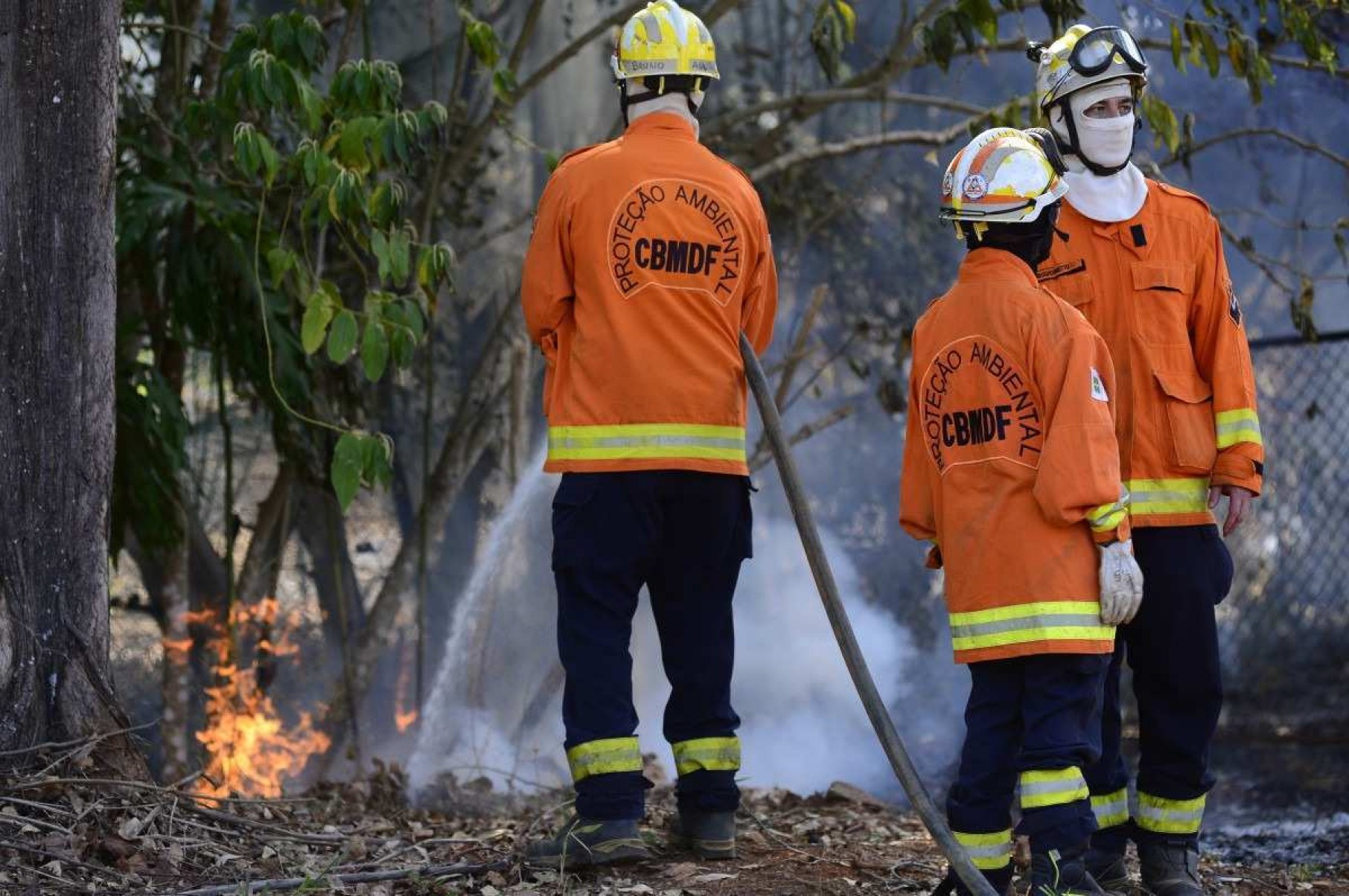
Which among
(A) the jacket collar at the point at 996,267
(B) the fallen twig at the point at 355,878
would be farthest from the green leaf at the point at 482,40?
(B) the fallen twig at the point at 355,878

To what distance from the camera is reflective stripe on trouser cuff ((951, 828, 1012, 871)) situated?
348 cm

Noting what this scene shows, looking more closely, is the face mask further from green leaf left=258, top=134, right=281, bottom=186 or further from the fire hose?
green leaf left=258, top=134, right=281, bottom=186

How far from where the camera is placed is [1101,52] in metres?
3.82

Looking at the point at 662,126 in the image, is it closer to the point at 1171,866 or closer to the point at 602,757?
the point at 602,757

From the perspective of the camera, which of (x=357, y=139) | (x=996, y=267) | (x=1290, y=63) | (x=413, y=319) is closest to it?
(x=996, y=267)

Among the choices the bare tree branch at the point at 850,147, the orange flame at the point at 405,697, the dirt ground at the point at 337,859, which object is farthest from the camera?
the orange flame at the point at 405,697

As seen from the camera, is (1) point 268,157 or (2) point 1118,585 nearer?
(2) point 1118,585

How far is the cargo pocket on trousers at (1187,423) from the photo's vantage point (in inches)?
148

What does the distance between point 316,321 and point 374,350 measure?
0.62 ft

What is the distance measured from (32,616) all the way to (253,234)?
1946 mm

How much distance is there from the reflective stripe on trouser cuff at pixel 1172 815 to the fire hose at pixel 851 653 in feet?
1.82

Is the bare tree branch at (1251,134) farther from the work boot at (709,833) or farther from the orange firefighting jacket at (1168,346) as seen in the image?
the work boot at (709,833)

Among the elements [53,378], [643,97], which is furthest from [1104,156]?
[53,378]

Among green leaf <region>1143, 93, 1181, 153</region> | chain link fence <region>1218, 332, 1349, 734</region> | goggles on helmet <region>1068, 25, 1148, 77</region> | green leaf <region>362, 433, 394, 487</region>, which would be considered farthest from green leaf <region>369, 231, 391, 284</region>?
chain link fence <region>1218, 332, 1349, 734</region>
